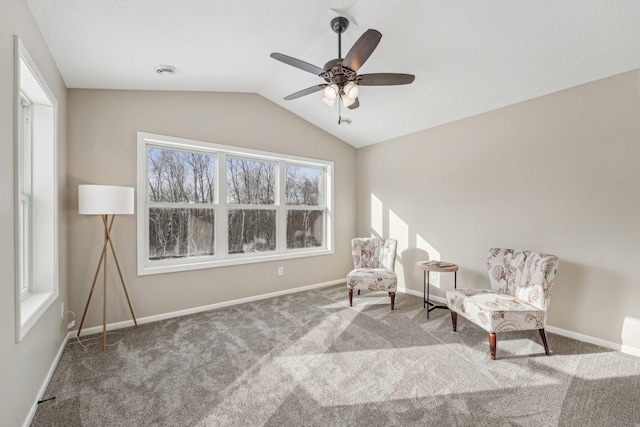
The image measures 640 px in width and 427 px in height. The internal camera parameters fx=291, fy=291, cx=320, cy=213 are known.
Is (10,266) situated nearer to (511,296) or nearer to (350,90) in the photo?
(350,90)

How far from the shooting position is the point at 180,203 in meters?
3.69

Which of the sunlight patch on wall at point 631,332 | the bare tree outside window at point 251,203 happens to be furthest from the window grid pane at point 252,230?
the sunlight patch on wall at point 631,332

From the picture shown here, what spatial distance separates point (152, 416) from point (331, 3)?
318 cm

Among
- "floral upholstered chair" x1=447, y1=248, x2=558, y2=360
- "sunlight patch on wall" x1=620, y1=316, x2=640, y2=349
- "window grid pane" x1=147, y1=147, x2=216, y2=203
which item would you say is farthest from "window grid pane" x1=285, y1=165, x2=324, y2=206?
"sunlight patch on wall" x1=620, y1=316, x2=640, y2=349

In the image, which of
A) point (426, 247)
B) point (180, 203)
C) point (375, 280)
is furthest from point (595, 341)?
point (180, 203)

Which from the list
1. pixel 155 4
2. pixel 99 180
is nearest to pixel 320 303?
pixel 99 180

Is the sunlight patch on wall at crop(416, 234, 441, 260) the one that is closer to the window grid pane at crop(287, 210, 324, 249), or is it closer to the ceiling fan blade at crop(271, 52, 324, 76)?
the window grid pane at crop(287, 210, 324, 249)

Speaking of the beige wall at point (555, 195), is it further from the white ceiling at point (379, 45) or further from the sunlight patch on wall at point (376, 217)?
the sunlight patch on wall at point (376, 217)

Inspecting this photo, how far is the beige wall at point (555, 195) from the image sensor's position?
2627 mm

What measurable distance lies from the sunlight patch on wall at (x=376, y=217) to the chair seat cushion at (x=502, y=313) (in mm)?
2239

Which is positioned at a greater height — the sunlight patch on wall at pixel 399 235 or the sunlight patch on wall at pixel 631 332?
the sunlight patch on wall at pixel 399 235

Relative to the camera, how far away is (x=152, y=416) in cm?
183

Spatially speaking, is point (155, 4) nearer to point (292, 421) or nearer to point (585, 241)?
point (292, 421)

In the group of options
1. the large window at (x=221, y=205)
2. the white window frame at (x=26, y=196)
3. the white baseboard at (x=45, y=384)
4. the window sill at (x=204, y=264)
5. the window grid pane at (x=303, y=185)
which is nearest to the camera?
the white baseboard at (x=45, y=384)
